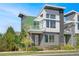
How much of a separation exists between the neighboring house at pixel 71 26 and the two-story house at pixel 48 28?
0.28 feet

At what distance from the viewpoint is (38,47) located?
14.4m

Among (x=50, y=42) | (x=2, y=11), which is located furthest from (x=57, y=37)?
(x=2, y=11)

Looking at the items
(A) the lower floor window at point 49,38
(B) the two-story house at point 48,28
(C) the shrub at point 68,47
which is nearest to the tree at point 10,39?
(B) the two-story house at point 48,28

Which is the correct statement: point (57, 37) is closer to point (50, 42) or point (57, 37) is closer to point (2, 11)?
point (50, 42)

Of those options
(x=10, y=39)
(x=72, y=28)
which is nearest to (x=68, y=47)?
(x=72, y=28)

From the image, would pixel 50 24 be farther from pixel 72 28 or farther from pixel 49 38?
pixel 72 28

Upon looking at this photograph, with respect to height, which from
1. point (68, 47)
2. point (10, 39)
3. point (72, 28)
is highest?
point (72, 28)

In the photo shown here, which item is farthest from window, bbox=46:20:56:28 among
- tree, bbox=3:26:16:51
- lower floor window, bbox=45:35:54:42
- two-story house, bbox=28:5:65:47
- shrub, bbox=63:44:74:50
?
tree, bbox=3:26:16:51

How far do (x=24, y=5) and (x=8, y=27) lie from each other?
45 cm

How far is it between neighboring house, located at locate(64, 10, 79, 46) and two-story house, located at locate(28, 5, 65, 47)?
0.28 ft

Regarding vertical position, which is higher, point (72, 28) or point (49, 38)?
point (72, 28)

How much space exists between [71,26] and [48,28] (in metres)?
0.39

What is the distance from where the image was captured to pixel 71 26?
14.4 metres

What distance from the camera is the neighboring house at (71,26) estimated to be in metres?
14.3
